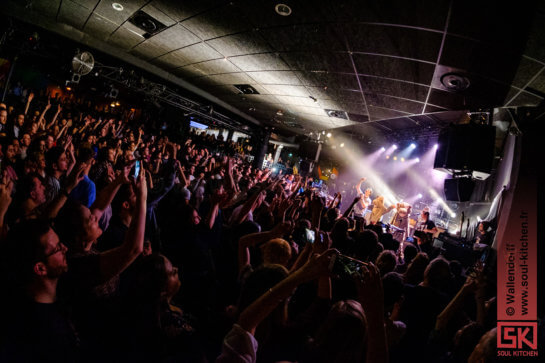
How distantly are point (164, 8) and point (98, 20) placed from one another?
1941 mm

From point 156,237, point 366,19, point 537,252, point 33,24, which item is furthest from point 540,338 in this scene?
point 33,24

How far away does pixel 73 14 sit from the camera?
13.7ft

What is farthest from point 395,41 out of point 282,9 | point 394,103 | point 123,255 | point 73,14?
point 73,14

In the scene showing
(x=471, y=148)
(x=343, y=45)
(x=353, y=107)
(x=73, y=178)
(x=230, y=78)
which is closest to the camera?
(x=73, y=178)

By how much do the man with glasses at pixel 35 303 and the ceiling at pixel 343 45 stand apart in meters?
2.80

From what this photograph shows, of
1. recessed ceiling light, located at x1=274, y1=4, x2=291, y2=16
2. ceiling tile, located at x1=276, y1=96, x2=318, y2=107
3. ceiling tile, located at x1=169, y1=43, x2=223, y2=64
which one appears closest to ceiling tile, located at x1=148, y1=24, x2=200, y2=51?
ceiling tile, located at x1=169, y1=43, x2=223, y2=64

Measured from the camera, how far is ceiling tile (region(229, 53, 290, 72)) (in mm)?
3818

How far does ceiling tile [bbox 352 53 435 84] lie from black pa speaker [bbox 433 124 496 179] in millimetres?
954

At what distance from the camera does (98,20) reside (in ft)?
13.6

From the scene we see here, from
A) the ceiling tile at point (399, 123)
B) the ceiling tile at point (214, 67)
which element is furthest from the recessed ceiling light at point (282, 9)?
the ceiling tile at point (399, 123)

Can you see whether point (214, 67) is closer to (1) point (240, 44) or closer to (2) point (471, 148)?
(1) point (240, 44)

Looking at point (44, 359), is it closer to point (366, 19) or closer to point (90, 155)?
point (90, 155)

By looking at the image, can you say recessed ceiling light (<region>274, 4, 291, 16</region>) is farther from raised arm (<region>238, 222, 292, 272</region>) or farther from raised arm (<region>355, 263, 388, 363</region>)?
raised arm (<region>355, 263, 388, 363</region>)

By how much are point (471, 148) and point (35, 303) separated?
179 inches
